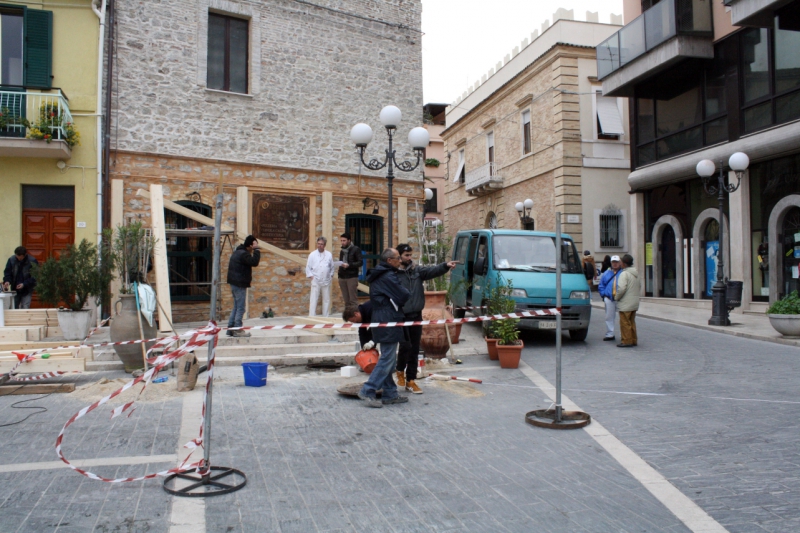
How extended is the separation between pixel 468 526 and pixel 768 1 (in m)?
15.8

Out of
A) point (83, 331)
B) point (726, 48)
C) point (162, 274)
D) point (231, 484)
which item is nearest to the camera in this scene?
point (231, 484)

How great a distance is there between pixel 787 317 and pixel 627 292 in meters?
3.03

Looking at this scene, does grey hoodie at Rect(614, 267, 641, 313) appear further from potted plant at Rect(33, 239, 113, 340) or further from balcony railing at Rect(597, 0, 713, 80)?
balcony railing at Rect(597, 0, 713, 80)

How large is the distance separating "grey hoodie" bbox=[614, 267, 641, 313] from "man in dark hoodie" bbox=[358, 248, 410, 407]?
19.0 feet

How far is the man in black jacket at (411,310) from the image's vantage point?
7.90 m

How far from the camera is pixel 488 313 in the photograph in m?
10.8

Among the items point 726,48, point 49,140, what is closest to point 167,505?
point 49,140

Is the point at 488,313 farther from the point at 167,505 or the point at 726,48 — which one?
the point at 726,48

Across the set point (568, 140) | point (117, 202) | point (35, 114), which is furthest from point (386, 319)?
point (568, 140)

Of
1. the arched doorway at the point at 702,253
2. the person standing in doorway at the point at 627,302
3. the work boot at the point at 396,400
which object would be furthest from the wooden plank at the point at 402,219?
the work boot at the point at 396,400

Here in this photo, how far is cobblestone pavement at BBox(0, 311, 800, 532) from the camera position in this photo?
396cm

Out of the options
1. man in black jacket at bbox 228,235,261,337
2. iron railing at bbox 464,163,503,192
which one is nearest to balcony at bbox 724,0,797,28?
man in black jacket at bbox 228,235,261,337

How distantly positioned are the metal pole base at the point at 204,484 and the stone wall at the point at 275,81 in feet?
37.1

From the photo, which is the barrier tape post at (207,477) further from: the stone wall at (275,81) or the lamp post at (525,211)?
the lamp post at (525,211)
